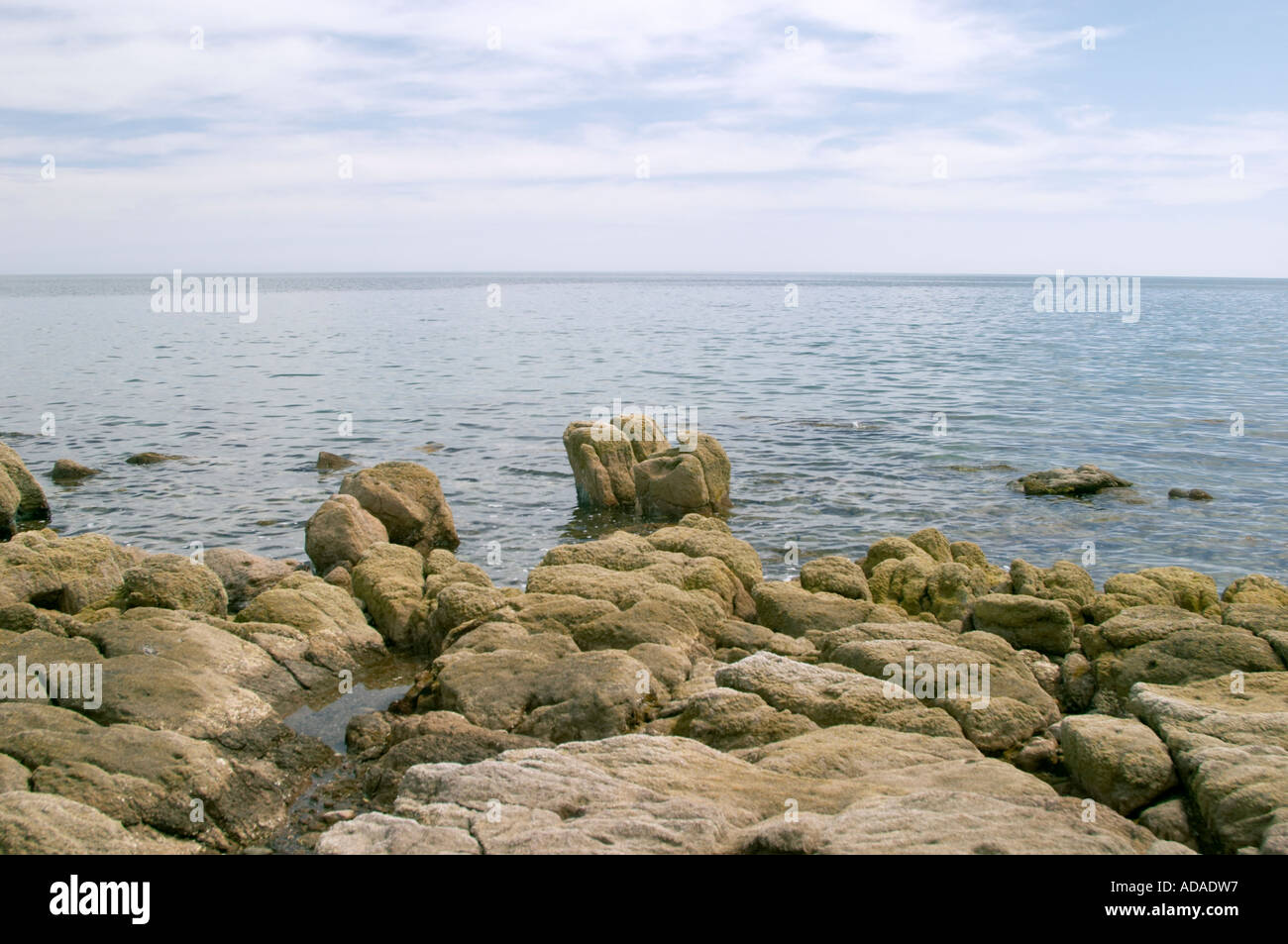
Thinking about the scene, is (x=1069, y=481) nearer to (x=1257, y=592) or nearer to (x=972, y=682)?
(x=1257, y=592)

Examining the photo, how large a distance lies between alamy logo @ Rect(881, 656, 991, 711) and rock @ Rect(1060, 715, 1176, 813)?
109 cm

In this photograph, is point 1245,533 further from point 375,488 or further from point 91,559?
point 91,559

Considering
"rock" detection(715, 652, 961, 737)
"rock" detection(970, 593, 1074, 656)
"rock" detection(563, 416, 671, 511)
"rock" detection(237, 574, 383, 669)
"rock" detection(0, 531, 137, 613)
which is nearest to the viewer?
"rock" detection(715, 652, 961, 737)

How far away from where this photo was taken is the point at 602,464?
20.0m

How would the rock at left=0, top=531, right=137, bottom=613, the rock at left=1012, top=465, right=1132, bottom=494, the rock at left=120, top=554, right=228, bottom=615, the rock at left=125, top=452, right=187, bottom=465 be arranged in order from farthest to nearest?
the rock at left=125, top=452, right=187, bottom=465
the rock at left=1012, top=465, right=1132, bottom=494
the rock at left=0, top=531, right=137, bottom=613
the rock at left=120, top=554, right=228, bottom=615

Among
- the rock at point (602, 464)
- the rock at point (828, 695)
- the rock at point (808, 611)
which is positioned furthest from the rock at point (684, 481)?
the rock at point (828, 695)

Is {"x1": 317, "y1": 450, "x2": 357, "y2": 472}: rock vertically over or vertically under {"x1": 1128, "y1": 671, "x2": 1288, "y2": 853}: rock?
over

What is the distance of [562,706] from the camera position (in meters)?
8.75

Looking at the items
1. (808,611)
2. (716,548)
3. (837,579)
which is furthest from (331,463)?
(808,611)

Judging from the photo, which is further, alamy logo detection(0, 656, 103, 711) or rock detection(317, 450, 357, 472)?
rock detection(317, 450, 357, 472)

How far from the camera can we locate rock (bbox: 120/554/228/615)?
11.5 meters

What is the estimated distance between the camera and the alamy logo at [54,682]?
863cm

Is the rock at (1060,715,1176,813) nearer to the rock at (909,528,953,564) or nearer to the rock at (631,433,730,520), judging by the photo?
the rock at (909,528,953,564)
